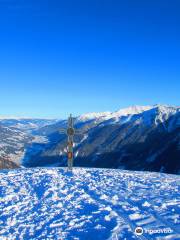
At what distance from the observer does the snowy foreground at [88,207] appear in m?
17.8

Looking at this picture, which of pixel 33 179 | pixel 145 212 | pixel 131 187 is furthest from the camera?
pixel 33 179

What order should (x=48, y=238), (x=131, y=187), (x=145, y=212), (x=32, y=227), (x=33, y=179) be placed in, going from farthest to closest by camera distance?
1. (x=33, y=179)
2. (x=131, y=187)
3. (x=145, y=212)
4. (x=32, y=227)
5. (x=48, y=238)

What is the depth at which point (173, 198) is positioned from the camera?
24312 millimetres

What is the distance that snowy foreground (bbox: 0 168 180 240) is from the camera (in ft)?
58.3

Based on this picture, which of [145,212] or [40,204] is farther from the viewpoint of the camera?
[40,204]

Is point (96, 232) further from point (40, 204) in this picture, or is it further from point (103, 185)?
point (103, 185)

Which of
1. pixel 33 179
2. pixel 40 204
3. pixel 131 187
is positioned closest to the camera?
pixel 40 204

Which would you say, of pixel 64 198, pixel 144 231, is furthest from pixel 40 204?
pixel 144 231

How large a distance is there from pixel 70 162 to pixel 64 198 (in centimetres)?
1307

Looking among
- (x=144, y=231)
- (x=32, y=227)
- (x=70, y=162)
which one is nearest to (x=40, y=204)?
(x=32, y=227)

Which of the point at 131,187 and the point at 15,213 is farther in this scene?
the point at 131,187

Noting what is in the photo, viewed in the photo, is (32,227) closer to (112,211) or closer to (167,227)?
(112,211)

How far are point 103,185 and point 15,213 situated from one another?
991 centimetres

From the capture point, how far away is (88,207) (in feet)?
72.9
